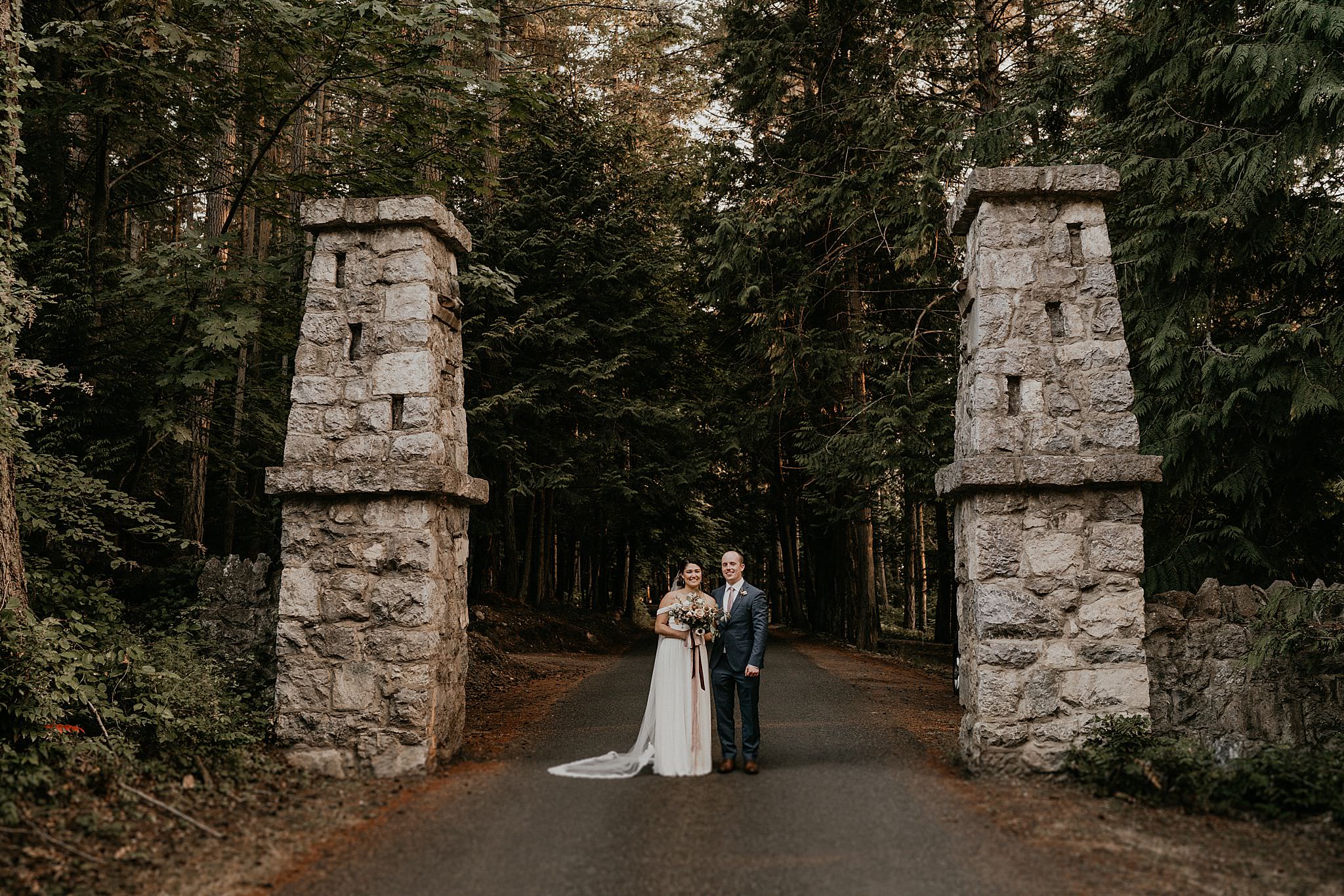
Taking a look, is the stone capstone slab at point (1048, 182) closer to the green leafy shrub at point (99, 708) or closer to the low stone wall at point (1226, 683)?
the low stone wall at point (1226, 683)

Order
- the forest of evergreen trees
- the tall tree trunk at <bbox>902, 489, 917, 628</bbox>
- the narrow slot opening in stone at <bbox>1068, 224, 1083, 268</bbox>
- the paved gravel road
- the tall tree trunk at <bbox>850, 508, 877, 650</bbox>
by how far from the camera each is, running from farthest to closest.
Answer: the tall tree trunk at <bbox>902, 489, 917, 628</bbox>
the tall tree trunk at <bbox>850, 508, 877, 650</bbox>
the forest of evergreen trees
the narrow slot opening in stone at <bbox>1068, 224, 1083, 268</bbox>
the paved gravel road

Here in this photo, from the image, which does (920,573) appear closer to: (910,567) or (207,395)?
(910,567)

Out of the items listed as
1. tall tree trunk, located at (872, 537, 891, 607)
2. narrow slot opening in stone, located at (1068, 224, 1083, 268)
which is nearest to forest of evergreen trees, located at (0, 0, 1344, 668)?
tall tree trunk, located at (872, 537, 891, 607)

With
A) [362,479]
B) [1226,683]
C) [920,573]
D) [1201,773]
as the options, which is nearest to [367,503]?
[362,479]

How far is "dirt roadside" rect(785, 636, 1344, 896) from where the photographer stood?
412 cm

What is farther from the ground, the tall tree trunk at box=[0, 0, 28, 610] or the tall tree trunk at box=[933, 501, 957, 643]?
the tall tree trunk at box=[0, 0, 28, 610]

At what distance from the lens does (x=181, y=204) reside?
635 inches

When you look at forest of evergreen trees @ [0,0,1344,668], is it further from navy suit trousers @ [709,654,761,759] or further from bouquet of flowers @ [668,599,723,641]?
navy suit trousers @ [709,654,761,759]

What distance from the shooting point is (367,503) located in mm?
6422

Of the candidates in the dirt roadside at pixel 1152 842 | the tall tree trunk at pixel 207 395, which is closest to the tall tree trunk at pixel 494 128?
the tall tree trunk at pixel 207 395

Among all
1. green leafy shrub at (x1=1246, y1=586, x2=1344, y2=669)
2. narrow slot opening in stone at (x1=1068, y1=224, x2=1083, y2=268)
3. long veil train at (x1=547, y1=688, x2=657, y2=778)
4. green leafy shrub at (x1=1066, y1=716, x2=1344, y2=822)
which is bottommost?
long veil train at (x1=547, y1=688, x2=657, y2=778)

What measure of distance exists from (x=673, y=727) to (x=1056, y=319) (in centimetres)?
403

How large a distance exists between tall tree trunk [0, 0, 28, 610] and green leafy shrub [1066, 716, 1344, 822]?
7.30 metres

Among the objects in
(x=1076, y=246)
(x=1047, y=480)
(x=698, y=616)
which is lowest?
(x=698, y=616)
